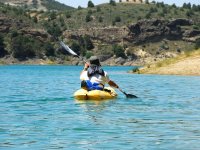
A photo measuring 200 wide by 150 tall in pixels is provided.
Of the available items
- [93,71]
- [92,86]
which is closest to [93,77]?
[93,71]

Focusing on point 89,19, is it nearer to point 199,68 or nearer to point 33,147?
point 199,68

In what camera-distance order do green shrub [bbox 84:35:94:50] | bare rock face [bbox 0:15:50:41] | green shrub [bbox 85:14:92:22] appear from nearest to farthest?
bare rock face [bbox 0:15:50:41], green shrub [bbox 84:35:94:50], green shrub [bbox 85:14:92:22]

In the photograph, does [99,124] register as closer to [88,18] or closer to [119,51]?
[119,51]

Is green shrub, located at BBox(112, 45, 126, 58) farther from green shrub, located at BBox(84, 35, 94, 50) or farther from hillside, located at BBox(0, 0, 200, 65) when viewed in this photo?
green shrub, located at BBox(84, 35, 94, 50)

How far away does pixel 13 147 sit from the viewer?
1647cm

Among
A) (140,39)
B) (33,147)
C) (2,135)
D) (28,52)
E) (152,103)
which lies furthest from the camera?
(140,39)

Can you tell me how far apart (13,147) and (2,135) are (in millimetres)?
1895

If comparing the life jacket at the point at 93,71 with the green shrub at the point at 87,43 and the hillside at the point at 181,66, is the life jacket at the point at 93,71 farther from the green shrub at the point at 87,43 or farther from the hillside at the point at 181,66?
the green shrub at the point at 87,43

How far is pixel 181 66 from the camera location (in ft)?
219

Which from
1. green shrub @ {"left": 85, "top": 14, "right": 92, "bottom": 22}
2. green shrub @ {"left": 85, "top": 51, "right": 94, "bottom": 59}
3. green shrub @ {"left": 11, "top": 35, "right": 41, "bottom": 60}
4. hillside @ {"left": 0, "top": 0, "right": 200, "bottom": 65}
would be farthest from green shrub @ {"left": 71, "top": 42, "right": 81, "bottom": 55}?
green shrub @ {"left": 85, "top": 14, "right": 92, "bottom": 22}

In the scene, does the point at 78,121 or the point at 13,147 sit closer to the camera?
the point at 13,147

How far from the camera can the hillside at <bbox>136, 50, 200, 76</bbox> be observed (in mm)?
65125

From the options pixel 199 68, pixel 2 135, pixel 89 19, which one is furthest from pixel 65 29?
pixel 2 135

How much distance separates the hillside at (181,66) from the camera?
2564 inches
